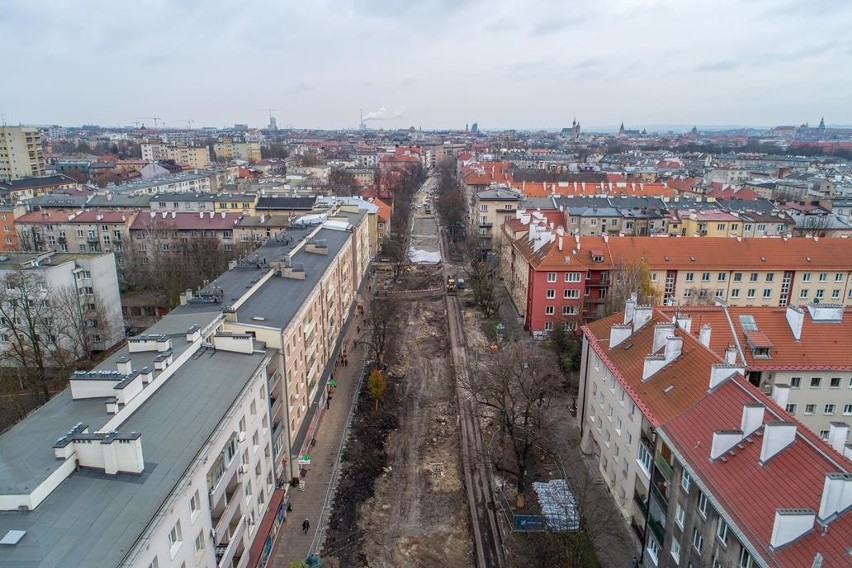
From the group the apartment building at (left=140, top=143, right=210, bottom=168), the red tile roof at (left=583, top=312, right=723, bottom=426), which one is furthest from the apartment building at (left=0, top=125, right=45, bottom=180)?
the red tile roof at (left=583, top=312, right=723, bottom=426)

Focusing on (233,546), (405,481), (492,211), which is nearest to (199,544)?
(233,546)

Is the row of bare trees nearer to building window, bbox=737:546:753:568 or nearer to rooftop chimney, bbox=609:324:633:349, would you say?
rooftop chimney, bbox=609:324:633:349

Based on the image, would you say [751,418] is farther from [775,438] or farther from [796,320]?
[796,320]

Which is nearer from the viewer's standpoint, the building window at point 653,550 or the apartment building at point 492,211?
the building window at point 653,550

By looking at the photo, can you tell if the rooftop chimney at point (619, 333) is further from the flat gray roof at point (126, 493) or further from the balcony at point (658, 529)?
the flat gray roof at point (126, 493)

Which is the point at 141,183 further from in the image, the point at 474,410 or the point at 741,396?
the point at 741,396

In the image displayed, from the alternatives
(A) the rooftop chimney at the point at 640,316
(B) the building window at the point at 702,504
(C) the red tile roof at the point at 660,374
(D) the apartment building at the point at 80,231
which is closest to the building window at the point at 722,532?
(B) the building window at the point at 702,504
